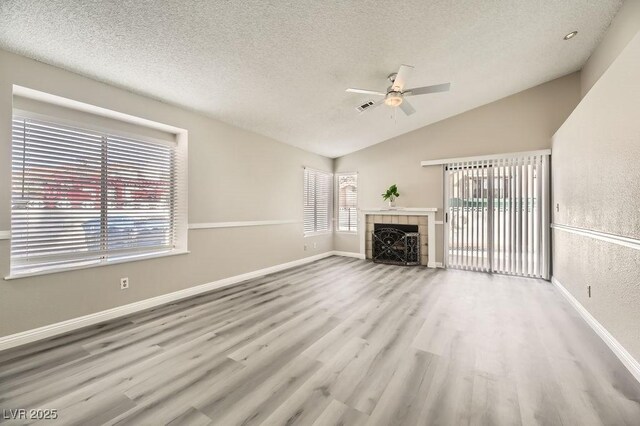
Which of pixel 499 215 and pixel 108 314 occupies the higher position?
pixel 499 215

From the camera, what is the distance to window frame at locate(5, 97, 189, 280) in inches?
100.0

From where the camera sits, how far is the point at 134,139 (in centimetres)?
327

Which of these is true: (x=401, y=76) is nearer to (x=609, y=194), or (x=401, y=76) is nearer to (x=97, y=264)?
(x=609, y=194)

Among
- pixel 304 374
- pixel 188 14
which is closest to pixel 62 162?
pixel 188 14

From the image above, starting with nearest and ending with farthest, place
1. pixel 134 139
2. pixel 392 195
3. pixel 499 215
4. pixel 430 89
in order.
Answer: pixel 430 89
pixel 134 139
pixel 499 215
pixel 392 195

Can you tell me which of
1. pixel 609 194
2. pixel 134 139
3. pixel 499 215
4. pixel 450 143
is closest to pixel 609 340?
pixel 609 194

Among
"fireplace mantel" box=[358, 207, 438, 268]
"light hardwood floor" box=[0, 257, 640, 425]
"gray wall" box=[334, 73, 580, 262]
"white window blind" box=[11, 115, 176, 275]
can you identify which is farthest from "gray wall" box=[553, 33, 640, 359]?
"white window blind" box=[11, 115, 176, 275]

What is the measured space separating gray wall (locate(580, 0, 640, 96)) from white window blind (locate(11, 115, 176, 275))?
5677 millimetres

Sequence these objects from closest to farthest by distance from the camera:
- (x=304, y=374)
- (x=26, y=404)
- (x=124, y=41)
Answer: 1. (x=26, y=404)
2. (x=304, y=374)
3. (x=124, y=41)

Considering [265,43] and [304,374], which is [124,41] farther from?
[304,374]

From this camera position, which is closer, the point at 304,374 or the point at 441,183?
the point at 304,374

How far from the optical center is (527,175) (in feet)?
15.5

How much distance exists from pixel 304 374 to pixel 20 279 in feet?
8.78

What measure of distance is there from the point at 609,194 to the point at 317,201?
493cm
